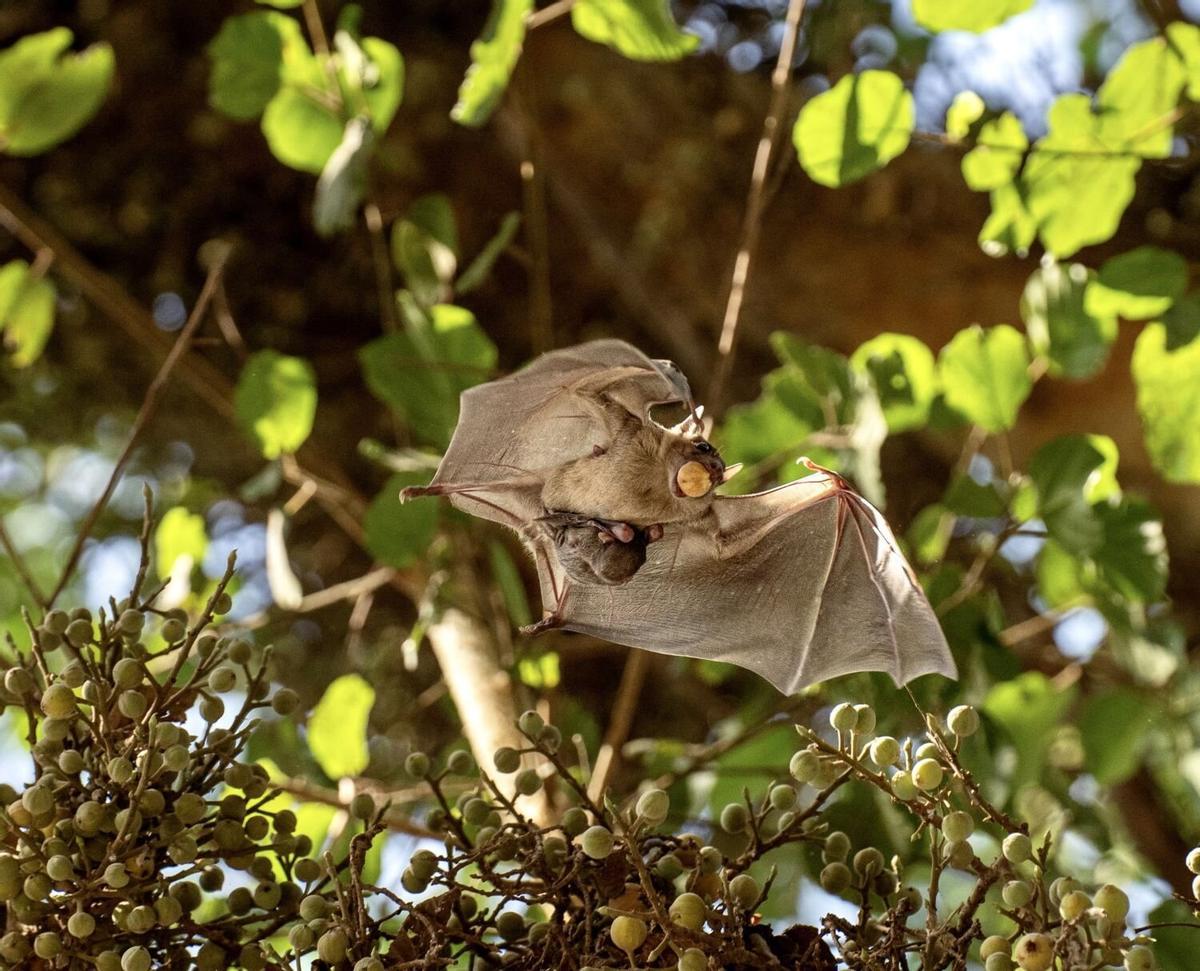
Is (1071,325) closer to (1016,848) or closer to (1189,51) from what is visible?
(1189,51)

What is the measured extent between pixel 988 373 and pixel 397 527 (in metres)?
0.64

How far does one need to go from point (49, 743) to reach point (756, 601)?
0.54m

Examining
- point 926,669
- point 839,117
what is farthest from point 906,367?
point 926,669

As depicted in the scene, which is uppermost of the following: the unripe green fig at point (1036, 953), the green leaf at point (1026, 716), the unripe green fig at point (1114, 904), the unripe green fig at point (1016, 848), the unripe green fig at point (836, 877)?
the unripe green fig at point (1114, 904)

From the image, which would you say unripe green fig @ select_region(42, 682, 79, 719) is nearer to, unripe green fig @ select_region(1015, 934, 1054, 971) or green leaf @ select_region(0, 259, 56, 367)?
unripe green fig @ select_region(1015, 934, 1054, 971)

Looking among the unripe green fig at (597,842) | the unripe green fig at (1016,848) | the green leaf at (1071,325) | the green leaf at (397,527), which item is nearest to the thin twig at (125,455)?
the green leaf at (397,527)

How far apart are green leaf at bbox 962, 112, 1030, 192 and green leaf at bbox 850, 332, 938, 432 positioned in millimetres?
184

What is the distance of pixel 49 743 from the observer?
781 mm

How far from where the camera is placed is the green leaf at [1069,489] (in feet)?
3.78

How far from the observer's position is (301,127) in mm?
1486

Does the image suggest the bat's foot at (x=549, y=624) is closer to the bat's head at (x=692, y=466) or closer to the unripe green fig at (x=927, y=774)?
the bat's head at (x=692, y=466)

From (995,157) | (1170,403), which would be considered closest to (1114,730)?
(1170,403)

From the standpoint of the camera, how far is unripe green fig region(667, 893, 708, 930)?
68cm

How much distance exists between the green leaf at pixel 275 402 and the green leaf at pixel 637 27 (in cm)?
50
